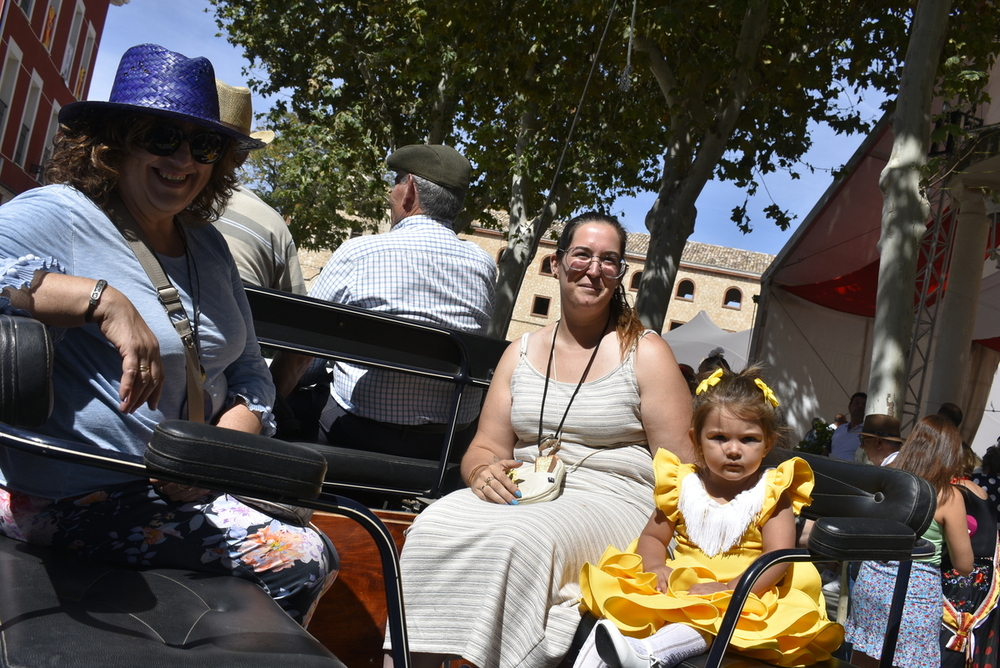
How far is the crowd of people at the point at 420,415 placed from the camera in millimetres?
1930

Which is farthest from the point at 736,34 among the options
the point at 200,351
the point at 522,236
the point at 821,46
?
the point at 200,351

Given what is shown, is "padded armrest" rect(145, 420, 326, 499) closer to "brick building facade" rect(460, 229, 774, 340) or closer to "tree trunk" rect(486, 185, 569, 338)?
"tree trunk" rect(486, 185, 569, 338)

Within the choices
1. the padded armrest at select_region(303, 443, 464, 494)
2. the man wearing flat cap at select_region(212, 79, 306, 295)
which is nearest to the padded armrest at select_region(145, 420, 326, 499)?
the padded armrest at select_region(303, 443, 464, 494)

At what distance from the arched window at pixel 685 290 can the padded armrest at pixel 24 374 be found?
5853cm

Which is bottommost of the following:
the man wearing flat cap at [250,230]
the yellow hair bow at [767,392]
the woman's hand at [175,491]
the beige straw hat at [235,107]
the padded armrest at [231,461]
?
the woman's hand at [175,491]

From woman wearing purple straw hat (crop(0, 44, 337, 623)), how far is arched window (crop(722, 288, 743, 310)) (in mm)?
58303

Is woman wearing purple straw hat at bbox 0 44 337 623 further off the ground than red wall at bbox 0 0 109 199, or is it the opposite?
red wall at bbox 0 0 109 199

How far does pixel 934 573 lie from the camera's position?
4.55 meters

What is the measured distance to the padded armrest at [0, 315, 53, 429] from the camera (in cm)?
153

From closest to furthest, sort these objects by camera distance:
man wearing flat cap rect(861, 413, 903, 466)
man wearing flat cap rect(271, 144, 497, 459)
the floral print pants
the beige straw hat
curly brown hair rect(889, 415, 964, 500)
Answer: the floral print pants → man wearing flat cap rect(271, 144, 497, 459) → the beige straw hat → curly brown hair rect(889, 415, 964, 500) → man wearing flat cap rect(861, 413, 903, 466)

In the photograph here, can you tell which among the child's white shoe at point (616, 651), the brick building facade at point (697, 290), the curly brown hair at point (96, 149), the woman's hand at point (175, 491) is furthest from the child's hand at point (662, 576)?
the brick building facade at point (697, 290)

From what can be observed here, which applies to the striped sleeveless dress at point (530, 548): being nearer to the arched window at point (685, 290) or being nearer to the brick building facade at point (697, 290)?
the brick building facade at point (697, 290)

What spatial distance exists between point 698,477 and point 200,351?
156 cm

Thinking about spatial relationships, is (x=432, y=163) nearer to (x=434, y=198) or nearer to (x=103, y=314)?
(x=434, y=198)
